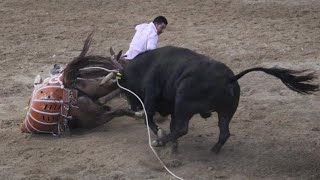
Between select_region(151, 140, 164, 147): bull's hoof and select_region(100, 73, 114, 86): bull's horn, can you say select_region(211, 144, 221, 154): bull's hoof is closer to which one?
select_region(151, 140, 164, 147): bull's hoof

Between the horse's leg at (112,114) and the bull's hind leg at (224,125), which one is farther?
the horse's leg at (112,114)

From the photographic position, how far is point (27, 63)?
9.85 metres

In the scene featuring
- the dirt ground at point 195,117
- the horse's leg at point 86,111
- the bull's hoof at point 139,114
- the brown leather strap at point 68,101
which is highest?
the brown leather strap at point 68,101

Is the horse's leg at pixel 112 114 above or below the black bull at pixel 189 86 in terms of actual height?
below

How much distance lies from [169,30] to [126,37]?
32.1 inches

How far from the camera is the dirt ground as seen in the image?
241 inches

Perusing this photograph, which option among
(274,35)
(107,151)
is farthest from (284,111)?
(274,35)

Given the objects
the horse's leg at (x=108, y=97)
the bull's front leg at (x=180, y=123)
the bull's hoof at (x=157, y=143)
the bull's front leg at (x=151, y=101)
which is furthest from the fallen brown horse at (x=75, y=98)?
the bull's front leg at (x=180, y=123)

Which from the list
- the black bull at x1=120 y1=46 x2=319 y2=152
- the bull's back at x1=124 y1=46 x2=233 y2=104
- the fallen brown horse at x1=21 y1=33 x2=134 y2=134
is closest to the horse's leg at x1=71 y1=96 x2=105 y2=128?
the fallen brown horse at x1=21 y1=33 x2=134 y2=134

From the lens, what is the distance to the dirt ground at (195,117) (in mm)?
6113

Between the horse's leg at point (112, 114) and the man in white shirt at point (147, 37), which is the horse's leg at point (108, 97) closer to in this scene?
the horse's leg at point (112, 114)

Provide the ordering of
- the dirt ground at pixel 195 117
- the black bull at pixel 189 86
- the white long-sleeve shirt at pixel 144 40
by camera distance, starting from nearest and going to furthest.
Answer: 1. the black bull at pixel 189 86
2. the dirt ground at pixel 195 117
3. the white long-sleeve shirt at pixel 144 40

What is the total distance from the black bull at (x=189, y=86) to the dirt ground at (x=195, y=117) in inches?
15.4

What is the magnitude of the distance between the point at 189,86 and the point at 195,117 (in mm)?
1637
